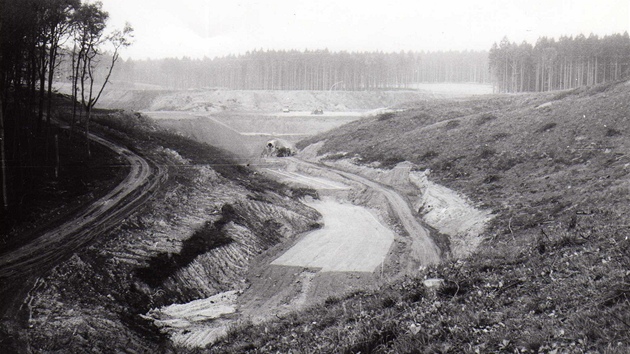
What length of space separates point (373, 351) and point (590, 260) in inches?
289

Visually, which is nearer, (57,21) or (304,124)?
(57,21)

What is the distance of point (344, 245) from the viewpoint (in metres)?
34.3

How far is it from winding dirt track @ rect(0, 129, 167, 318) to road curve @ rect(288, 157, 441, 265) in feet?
66.2

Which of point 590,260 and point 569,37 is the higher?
point 569,37

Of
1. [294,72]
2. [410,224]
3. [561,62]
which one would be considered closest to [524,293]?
[410,224]

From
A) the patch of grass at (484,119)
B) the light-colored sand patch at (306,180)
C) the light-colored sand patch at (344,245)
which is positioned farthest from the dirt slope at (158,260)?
the patch of grass at (484,119)

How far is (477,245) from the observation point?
30.0m

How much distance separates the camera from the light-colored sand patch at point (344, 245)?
30406 mm

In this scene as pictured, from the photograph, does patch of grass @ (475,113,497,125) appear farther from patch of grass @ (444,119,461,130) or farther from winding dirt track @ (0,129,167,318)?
winding dirt track @ (0,129,167,318)

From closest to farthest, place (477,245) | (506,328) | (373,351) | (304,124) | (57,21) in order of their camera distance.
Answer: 1. (506,328)
2. (373,351)
3. (477,245)
4. (57,21)
5. (304,124)

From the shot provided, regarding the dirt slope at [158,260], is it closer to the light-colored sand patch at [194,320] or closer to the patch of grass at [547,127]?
the light-colored sand patch at [194,320]

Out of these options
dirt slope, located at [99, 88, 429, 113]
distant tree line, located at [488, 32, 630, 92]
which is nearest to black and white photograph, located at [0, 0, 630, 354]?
dirt slope, located at [99, 88, 429, 113]

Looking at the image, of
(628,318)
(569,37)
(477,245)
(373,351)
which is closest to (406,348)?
(373,351)

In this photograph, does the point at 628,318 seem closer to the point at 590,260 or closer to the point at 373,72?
the point at 590,260
